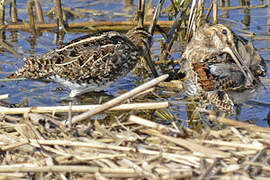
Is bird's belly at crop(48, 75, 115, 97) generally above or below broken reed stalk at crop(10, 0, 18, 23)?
below

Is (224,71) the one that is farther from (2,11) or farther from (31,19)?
(2,11)

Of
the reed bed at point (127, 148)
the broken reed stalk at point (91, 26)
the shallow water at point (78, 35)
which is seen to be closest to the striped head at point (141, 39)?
the shallow water at point (78, 35)

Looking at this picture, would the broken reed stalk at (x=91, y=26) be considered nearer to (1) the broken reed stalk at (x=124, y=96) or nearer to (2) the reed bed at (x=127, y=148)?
(2) the reed bed at (x=127, y=148)

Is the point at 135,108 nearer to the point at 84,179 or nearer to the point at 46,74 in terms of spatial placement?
the point at 84,179

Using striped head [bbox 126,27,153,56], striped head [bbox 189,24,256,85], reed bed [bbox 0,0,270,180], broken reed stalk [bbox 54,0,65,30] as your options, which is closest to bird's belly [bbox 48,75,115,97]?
striped head [bbox 126,27,153,56]

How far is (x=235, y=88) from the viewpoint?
15.1 feet

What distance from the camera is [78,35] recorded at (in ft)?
25.0

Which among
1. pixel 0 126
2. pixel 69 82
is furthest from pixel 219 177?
pixel 69 82

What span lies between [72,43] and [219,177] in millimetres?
2871

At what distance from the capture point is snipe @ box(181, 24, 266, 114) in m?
4.55

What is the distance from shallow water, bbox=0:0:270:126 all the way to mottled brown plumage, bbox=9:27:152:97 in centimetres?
24

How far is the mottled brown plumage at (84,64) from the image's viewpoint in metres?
5.53

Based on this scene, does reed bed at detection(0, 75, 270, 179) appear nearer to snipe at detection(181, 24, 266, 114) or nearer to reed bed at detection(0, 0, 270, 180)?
reed bed at detection(0, 0, 270, 180)

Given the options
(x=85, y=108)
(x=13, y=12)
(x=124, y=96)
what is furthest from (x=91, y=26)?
(x=124, y=96)
